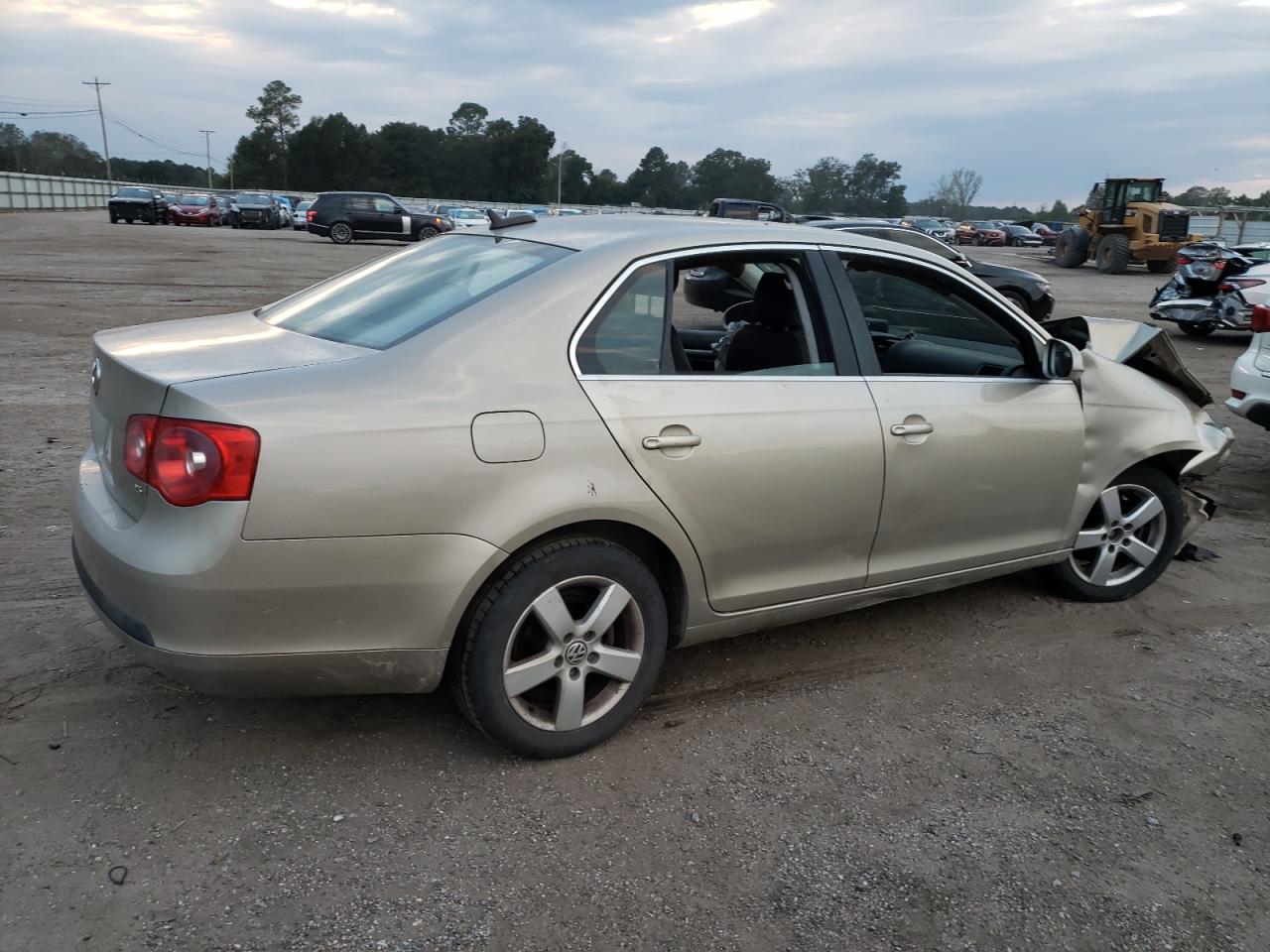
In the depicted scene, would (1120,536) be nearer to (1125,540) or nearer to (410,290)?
(1125,540)

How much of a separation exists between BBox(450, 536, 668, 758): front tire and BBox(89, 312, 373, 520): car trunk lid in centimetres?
87

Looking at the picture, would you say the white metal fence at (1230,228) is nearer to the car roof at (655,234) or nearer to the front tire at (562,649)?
the car roof at (655,234)

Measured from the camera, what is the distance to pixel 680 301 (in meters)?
3.53

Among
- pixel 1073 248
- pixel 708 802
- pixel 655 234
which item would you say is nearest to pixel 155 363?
pixel 655 234

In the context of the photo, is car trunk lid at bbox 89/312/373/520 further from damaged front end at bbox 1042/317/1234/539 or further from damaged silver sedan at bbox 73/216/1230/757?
damaged front end at bbox 1042/317/1234/539

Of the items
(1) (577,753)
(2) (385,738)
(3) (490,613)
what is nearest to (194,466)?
(3) (490,613)

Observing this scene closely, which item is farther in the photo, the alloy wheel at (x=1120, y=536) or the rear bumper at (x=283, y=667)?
the alloy wheel at (x=1120, y=536)

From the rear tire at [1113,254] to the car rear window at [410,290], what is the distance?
30709 mm

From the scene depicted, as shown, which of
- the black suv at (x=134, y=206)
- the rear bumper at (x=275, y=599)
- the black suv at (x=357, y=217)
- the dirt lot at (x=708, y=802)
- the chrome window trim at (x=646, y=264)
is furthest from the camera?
the black suv at (x=134, y=206)

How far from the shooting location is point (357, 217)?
34.3 meters

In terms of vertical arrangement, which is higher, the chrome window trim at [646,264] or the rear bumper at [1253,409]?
the chrome window trim at [646,264]

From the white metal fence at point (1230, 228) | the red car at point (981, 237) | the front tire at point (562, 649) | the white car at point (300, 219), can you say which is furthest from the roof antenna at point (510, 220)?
the red car at point (981, 237)

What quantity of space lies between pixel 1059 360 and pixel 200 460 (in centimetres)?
321

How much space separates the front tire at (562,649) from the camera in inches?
116
